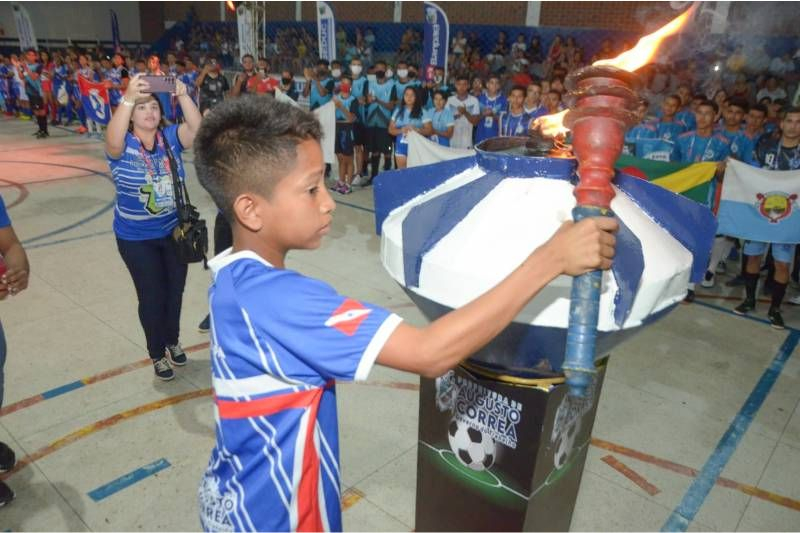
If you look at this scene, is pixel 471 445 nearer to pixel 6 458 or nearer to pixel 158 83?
pixel 6 458

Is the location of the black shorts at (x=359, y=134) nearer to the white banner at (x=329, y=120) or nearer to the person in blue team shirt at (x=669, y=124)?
the white banner at (x=329, y=120)

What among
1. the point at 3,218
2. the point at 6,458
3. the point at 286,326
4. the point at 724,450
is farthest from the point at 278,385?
the point at 724,450

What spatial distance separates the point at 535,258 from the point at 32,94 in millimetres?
14949

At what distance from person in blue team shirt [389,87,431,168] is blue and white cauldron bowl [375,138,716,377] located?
603 centimetres

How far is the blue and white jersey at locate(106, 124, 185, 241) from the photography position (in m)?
3.21

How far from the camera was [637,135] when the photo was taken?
20.7 ft

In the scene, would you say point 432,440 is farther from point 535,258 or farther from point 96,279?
point 96,279

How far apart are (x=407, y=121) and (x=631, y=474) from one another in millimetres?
5923

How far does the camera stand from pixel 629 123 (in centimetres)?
117

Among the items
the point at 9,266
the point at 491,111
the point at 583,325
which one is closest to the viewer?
the point at 583,325

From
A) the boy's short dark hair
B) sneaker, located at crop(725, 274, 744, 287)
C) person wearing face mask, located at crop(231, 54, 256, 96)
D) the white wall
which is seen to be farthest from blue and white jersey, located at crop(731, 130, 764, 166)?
the white wall

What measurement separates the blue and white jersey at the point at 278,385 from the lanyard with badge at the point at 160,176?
7.15 ft

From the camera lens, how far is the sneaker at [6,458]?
9.12 ft

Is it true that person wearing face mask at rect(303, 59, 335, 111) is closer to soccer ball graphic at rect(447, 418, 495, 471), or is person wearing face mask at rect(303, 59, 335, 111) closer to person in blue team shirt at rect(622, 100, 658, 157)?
person in blue team shirt at rect(622, 100, 658, 157)
